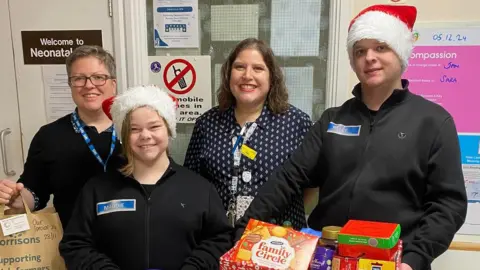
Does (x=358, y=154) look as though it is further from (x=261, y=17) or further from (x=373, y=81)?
(x=261, y=17)

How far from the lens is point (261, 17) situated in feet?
7.14

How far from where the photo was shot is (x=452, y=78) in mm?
2023

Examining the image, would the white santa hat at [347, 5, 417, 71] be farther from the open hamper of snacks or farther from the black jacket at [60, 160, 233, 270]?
the black jacket at [60, 160, 233, 270]

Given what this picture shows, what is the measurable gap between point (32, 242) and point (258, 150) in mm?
937

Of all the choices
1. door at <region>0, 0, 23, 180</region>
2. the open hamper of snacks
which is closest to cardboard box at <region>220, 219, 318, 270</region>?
the open hamper of snacks

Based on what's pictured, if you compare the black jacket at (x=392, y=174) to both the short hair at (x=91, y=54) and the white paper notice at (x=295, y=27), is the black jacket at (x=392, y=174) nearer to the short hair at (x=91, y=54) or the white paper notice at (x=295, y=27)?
the white paper notice at (x=295, y=27)

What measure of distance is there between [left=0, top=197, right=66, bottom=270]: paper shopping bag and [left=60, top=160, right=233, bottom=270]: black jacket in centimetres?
12

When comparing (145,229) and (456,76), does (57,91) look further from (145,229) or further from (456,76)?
(456,76)

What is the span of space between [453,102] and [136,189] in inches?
60.6

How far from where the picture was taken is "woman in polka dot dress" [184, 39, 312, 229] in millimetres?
1771

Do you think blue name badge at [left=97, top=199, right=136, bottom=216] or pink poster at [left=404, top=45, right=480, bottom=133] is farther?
pink poster at [left=404, top=45, right=480, bottom=133]

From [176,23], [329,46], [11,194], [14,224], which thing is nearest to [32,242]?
[14,224]

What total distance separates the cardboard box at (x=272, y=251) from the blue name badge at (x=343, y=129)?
0.43 meters

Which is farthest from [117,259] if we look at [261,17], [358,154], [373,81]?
[261,17]
